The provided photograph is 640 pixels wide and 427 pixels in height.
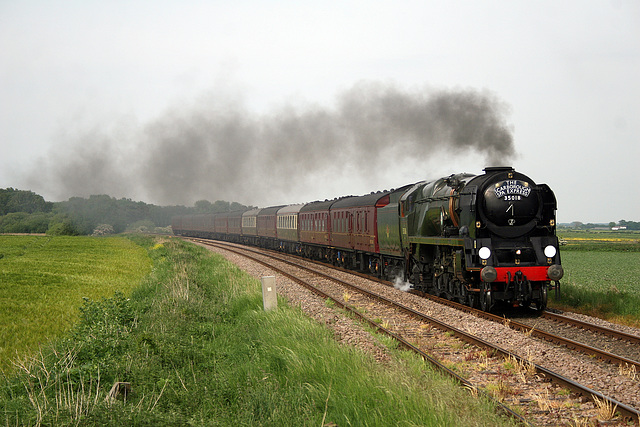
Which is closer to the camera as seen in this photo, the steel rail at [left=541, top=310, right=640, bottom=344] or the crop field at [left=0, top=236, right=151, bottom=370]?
the steel rail at [left=541, top=310, right=640, bottom=344]

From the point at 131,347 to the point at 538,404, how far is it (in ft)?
23.5

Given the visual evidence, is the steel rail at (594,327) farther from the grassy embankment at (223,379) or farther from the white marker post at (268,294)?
the white marker post at (268,294)

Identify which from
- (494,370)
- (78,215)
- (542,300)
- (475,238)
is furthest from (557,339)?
(78,215)

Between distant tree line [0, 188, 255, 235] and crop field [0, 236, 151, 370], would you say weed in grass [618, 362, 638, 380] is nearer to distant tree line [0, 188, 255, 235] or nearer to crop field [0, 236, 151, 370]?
crop field [0, 236, 151, 370]

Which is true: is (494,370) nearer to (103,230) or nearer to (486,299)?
(486,299)

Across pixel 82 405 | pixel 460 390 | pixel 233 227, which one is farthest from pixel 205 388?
pixel 233 227

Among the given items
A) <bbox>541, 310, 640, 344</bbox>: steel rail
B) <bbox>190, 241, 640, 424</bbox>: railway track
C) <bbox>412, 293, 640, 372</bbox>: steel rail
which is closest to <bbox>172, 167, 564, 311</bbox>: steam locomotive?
<bbox>412, 293, 640, 372</bbox>: steel rail

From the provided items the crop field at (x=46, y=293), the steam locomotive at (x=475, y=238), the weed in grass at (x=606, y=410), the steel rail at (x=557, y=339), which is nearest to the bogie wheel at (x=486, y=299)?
the steam locomotive at (x=475, y=238)

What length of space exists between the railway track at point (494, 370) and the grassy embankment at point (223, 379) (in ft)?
2.17

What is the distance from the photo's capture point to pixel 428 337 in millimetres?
10977

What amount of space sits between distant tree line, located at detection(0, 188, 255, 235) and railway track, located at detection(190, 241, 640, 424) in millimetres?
72942

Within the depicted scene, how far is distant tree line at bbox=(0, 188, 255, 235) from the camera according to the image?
8000 centimetres

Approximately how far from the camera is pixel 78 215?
81.7 m

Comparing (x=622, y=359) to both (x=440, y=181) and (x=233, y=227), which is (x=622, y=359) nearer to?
(x=440, y=181)
